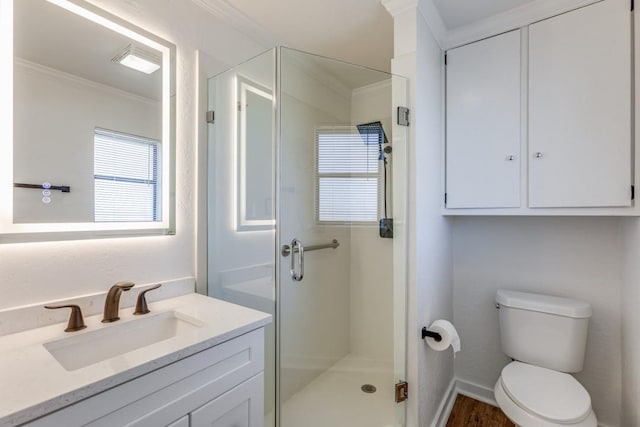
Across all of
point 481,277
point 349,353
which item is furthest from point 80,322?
point 481,277

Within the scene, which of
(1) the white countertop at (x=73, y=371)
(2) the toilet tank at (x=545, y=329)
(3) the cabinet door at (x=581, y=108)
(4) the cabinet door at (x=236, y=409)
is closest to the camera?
(1) the white countertop at (x=73, y=371)

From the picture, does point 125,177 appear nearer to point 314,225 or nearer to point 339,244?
point 314,225

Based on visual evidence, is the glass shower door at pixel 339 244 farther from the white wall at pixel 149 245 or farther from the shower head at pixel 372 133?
the white wall at pixel 149 245

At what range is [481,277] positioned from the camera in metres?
2.14

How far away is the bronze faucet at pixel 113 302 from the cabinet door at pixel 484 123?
1825 mm

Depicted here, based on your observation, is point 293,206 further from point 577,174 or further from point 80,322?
point 577,174

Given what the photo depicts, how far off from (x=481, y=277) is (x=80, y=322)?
2.29m

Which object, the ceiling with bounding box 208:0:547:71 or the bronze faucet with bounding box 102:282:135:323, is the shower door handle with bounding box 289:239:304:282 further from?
the ceiling with bounding box 208:0:547:71

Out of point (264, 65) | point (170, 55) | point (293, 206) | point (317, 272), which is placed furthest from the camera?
point (317, 272)

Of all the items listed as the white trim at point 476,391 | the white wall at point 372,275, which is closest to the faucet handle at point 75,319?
the white wall at point 372,275

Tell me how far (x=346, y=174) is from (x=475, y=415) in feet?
5.92

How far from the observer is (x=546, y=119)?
1625 millimetres

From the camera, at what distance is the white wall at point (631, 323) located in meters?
1.45

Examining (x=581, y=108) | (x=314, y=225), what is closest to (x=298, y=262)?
(x=314, y=225)
